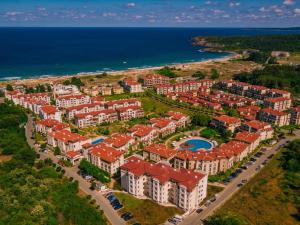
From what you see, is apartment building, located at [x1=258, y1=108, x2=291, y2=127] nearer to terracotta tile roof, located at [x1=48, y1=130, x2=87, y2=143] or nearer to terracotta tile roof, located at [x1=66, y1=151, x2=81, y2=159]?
terracotta tile roof, located at [x1=48, y1=130, x2=87, y2=143]

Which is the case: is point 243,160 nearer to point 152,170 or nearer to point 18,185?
point 152,170

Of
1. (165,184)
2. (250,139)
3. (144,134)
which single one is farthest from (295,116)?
(165,184)

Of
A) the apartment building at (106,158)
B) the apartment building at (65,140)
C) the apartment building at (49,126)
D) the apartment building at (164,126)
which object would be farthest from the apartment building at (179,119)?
the apartment building at (49,126)

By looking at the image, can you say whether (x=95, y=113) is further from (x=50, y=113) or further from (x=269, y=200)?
(x=269, y=200)

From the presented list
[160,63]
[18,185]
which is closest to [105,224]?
[18,185]

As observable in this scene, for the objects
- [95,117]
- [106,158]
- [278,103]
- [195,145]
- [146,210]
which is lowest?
[146,210]
